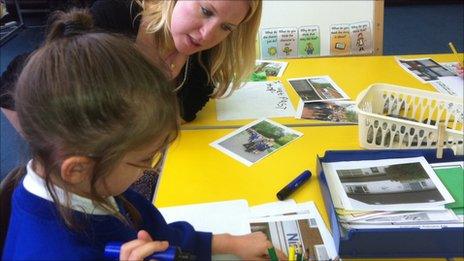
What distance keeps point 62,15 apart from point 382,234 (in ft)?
2.27

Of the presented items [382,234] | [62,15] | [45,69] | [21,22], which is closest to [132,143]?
[45,69]

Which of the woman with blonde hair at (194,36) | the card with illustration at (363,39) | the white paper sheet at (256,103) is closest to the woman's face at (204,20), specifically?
A: the woman with blonde hair at (194,36)

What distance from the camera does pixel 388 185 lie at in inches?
38.4

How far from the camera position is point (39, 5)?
174 inches

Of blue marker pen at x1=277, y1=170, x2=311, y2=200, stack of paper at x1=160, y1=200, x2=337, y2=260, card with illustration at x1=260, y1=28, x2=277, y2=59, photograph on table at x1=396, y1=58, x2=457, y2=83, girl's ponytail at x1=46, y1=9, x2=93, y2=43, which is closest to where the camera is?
girl's ponytail at x1=46, y1=9, x2=93, y2=43

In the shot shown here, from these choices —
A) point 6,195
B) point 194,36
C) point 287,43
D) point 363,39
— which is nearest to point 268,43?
point 287,43

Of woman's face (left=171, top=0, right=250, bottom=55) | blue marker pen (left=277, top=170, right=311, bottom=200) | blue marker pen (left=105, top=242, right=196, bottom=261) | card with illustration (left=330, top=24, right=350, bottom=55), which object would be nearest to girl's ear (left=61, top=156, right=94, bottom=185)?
blue marker pen (left=105, top=242, right=196, bottom=261)

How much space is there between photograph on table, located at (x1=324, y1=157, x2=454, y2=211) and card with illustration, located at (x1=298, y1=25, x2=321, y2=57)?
98 cm

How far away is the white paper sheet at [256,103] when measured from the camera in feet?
4.64

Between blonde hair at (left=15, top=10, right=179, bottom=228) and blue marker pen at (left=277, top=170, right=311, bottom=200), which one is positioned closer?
blonde hair at (left=15, top=10, right=179, bottom=228)

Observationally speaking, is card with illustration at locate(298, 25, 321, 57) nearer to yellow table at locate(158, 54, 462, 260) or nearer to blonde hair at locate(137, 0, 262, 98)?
yellow table at locate(158, 54, 462, 260)

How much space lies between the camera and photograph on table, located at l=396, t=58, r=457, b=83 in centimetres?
158

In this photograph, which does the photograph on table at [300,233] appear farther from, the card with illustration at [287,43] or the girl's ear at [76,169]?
the card with illustration at [287,43]

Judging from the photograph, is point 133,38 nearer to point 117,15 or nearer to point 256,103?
point 117,15
